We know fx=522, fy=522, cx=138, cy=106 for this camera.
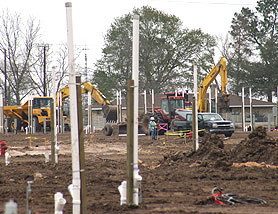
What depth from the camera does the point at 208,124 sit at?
109 feet

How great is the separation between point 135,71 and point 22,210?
3200 millimetres

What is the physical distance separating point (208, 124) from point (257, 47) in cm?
3430

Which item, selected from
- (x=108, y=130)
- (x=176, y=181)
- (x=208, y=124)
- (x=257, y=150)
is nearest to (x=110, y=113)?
(x=108, y=130)

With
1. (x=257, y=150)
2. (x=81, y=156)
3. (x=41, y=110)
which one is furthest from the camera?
(x=41, y=110)

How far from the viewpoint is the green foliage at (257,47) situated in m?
62.1

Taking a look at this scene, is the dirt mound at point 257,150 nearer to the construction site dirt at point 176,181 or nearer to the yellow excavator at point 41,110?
the construction site dirt at point 176,181

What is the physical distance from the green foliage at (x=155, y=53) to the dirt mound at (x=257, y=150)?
4537 centimetres

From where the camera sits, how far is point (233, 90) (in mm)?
66625

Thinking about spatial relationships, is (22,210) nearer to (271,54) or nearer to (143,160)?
(143,160)

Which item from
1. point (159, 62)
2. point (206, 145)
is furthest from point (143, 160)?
point (159, 62)

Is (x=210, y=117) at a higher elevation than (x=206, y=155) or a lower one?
higher

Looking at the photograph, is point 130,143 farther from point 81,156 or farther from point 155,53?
point 155,53

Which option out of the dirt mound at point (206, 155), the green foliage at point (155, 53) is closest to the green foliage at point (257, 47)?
the green foliage at point (155, 53)

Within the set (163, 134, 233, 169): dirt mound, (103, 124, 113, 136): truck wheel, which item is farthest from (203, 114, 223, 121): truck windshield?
(163, 134, 233, 169): dirt mound
